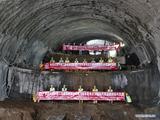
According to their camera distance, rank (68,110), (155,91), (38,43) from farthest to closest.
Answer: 1. (38,43)
2. (155,91)
3. (68,110)

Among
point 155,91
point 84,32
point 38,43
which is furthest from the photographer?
point 84,32

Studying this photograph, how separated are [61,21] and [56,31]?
9.00 ft

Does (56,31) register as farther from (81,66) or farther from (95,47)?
(95,47)

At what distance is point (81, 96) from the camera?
62.3 ft

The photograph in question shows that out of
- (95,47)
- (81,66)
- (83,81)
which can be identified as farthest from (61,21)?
(95,47)

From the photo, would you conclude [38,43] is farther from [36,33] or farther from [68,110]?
[68,110]

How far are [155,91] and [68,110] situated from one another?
538 centimetres

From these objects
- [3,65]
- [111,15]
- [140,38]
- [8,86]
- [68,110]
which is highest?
[111,15]

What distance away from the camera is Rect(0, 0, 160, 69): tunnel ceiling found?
15297mm

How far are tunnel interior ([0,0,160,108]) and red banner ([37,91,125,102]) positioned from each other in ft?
3.93

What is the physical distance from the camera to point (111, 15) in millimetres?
19359

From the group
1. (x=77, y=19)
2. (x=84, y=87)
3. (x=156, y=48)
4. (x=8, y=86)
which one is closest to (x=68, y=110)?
(x=84, y=87)

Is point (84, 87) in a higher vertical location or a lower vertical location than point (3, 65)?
lower

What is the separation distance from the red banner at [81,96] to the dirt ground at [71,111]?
0.42m
